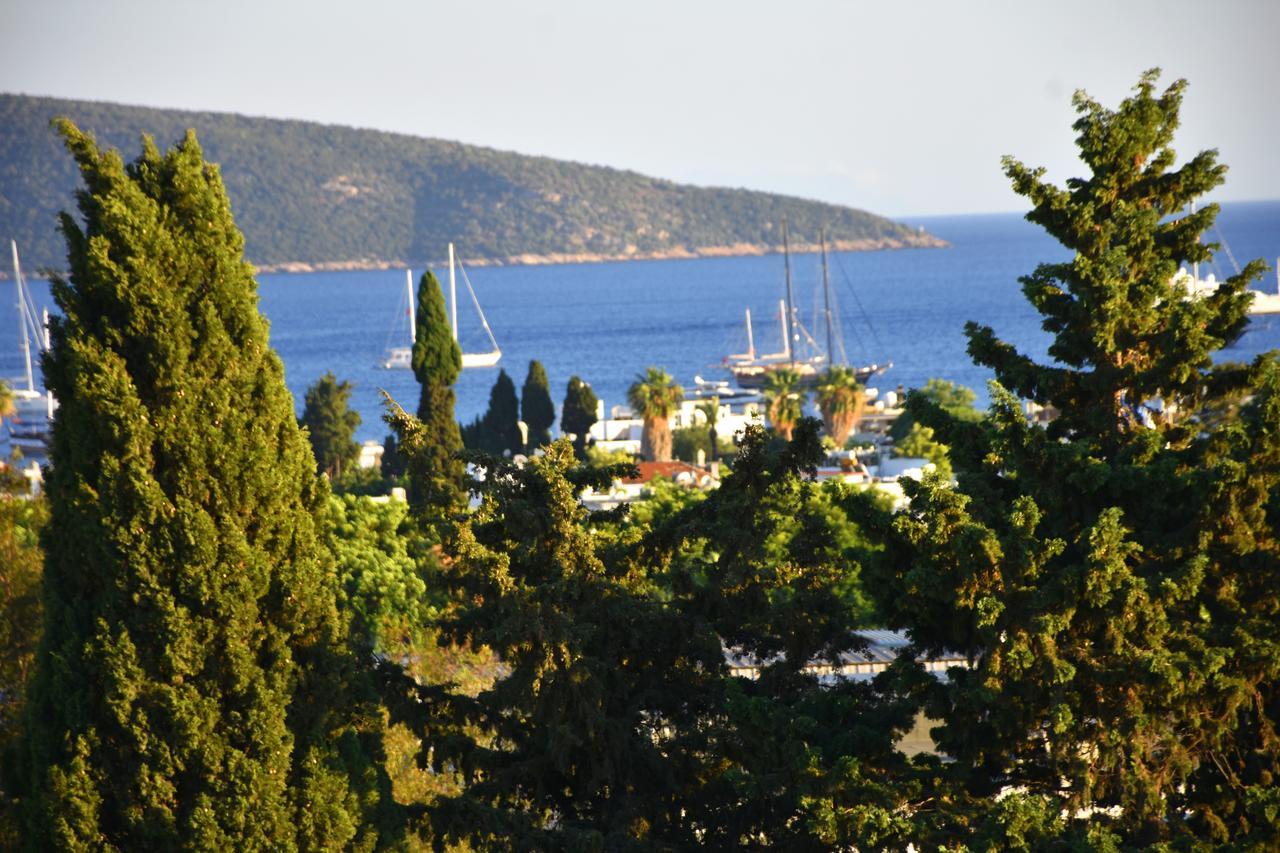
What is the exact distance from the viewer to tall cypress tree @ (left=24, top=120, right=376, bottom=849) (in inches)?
323

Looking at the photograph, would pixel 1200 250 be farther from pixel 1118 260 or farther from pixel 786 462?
pixel 786 462

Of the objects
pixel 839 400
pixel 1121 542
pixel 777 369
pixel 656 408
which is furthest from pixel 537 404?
pixel 1121 542

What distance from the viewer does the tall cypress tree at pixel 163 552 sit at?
323 inches

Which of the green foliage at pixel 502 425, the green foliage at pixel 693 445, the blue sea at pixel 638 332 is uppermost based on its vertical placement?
the green foliage at pixel 502 425

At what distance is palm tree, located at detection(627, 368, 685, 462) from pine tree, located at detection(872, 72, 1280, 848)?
3732cm

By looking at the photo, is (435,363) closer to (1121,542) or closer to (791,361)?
(1121,542)

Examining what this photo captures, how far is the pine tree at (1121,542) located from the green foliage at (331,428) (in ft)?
136

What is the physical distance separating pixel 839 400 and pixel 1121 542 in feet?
141

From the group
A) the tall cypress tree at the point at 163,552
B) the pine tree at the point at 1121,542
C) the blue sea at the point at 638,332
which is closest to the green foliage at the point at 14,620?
the tall cypress tree at the point at 163,552

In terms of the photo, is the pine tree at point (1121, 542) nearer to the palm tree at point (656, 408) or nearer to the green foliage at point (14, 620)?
the green foliage at point (14, 620)

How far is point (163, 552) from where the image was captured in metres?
8.20

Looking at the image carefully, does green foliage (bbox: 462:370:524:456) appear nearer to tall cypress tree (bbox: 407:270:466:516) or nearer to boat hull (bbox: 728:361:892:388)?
tall cypress tree (bbox: 407:270:466:516)

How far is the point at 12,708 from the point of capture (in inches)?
474

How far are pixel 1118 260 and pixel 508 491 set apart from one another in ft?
15.2
